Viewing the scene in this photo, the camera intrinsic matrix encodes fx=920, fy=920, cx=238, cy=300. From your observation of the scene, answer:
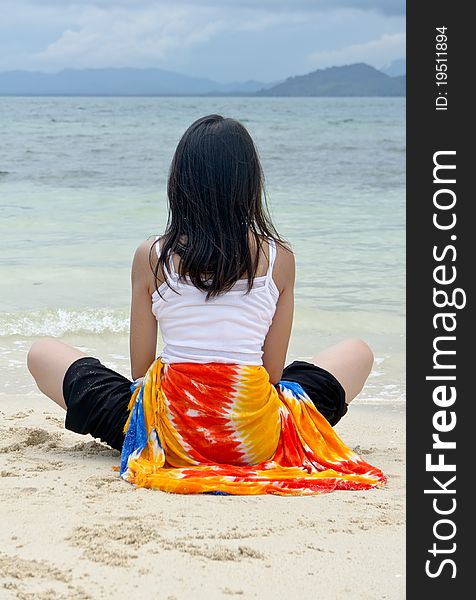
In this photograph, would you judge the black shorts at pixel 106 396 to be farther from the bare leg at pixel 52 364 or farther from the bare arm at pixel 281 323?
the bare arm at pixel 281 323

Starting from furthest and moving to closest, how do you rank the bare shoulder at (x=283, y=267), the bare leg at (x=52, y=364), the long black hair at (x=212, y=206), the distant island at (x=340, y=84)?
the distant island at (x=340, y=84) → the bare leg at (x=52, y=364) → the bare shoulder at (x=283, y=267) → the long black hair at (x=212, y=206)

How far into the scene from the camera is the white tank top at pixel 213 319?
2945mm

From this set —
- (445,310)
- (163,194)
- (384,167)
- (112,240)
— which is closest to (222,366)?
(445,310)

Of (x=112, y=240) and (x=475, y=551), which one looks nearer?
(x=475, y=551)

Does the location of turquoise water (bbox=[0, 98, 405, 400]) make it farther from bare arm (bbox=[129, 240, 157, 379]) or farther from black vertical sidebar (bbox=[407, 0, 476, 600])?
black vertical sidebar (bbox=[407, 0, 476, 600])

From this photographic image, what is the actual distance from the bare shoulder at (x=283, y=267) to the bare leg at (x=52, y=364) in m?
0.82

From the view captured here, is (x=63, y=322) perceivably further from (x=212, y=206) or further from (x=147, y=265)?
(x=212, y=206)

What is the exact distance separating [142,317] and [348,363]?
84 cm

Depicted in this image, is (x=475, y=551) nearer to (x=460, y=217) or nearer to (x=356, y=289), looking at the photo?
(x=460, y=217)

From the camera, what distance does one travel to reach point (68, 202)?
11.9 meters

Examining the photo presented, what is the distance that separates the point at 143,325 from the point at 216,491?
23.8 inches

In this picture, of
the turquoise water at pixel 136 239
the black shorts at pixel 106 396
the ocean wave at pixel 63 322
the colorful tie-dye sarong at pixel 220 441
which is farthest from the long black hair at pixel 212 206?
the ocean wave at pixel 63 322

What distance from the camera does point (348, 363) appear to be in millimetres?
3428

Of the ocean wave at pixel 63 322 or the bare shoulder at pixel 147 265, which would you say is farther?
the ocean wave at pixel 63 322
